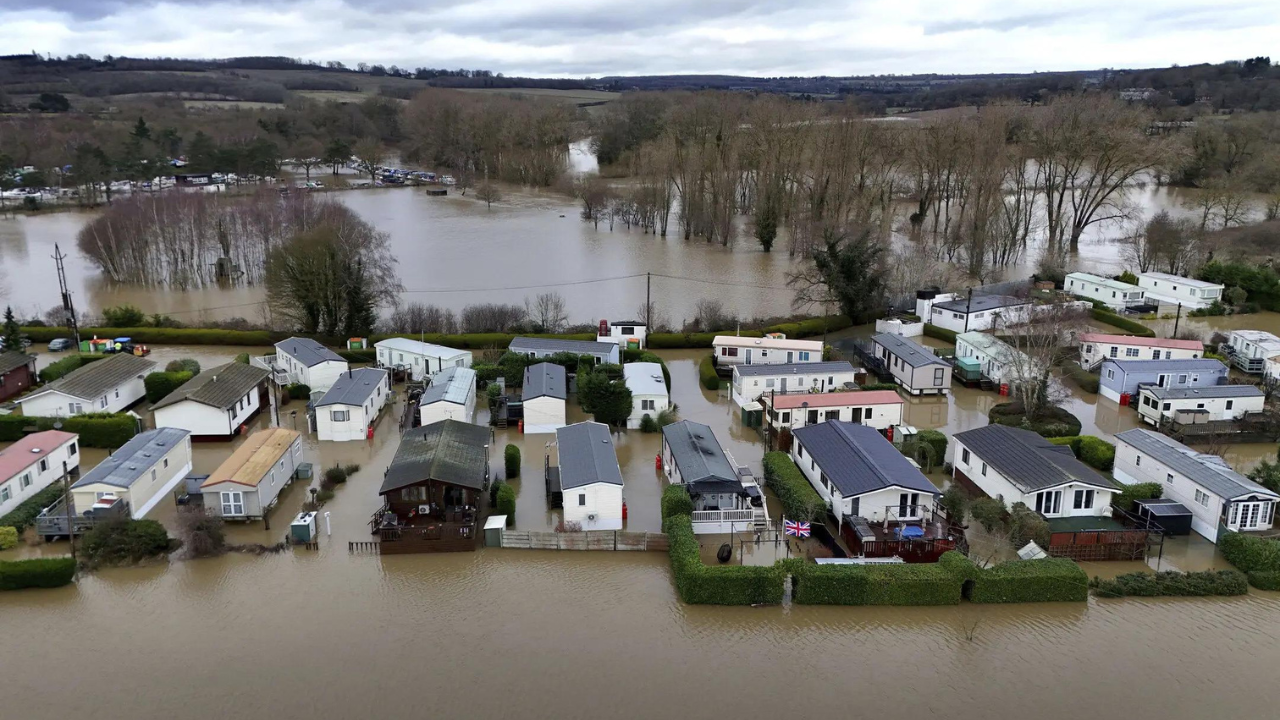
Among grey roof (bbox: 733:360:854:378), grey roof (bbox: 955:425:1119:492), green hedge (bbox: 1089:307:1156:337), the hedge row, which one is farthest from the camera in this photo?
green hedge (bbox: 1089:307:1156:337)

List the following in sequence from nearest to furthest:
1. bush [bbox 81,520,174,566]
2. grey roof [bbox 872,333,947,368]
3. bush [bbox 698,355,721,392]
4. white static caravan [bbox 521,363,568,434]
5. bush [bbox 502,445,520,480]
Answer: bush [bbox 81,520,174,566], bush [bbox 502,445,520,480], white static caravan [bbox 521,363,568,434], grey roof [bbox 872,333,947,368], bush [bbox 698,355,721,392]

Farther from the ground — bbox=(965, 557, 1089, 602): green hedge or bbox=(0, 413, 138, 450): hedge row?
bbox=(0, 413, 138, 450): hedge row

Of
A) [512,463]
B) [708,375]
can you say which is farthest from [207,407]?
[708,375]

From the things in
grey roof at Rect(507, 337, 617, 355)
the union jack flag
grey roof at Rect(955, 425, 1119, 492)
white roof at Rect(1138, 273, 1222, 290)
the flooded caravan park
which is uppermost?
white roof at Rect(1138, 273, 1222, 290)

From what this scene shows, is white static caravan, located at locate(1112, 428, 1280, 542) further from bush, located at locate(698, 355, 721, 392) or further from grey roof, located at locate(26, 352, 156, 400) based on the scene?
grey roof, located at locate(26, 352, 156, 400)

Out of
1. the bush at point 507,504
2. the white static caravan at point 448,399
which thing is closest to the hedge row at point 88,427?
the white static caravan at point 448,399

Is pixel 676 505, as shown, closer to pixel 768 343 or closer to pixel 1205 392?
pixel 768 343

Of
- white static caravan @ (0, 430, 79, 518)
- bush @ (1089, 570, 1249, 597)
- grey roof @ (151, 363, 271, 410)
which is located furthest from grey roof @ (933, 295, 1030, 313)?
white static caravan @ (0, 430, 79, 518)

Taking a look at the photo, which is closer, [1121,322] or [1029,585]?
[1029,585]

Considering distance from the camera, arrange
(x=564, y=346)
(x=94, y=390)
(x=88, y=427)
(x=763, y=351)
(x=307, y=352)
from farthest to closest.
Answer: (x=763, y=351) → (x=564, y=346) → (x=307, y=352) → (x=94, y=390) → (x=88, y=427)
